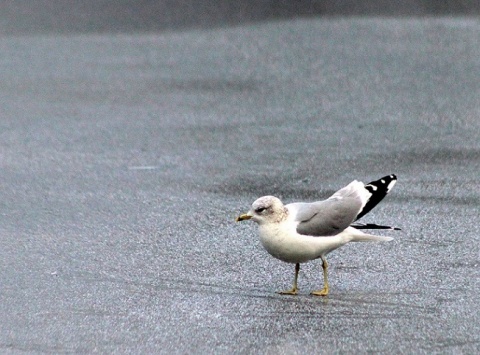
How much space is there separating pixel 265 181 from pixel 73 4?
7505mm

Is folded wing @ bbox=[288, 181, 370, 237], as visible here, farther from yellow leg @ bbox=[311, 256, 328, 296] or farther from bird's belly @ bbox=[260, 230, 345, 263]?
yellow leg @ bbox=[311, 256, 328, 296]

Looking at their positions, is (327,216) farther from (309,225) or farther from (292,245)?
(292,245)

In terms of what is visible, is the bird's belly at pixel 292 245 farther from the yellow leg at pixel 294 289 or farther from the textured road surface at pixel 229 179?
the textured road surface at pixel 229 179

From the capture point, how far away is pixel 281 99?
11.2 m

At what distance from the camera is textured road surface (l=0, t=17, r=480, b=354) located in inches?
216

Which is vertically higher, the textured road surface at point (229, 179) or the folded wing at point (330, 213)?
the folded wing at point (330, 213)

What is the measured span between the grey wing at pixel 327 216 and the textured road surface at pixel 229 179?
12.0 inches

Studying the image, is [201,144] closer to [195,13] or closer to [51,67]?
[51,67]

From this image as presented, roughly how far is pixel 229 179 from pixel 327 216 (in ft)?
8.32

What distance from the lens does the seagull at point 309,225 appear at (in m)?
5.97

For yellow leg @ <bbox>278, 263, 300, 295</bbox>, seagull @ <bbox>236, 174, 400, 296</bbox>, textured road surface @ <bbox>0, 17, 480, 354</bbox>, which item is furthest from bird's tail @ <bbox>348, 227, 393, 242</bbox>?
yellow leg @ <bbox>278, 263, 300, 295</bbox>

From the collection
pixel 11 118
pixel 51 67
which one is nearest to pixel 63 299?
pixel 11 118

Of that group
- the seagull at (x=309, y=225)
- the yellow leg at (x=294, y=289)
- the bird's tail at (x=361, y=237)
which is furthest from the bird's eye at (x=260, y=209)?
the bird's tail at (x=361, y=237)

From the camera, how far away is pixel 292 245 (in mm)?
5949
